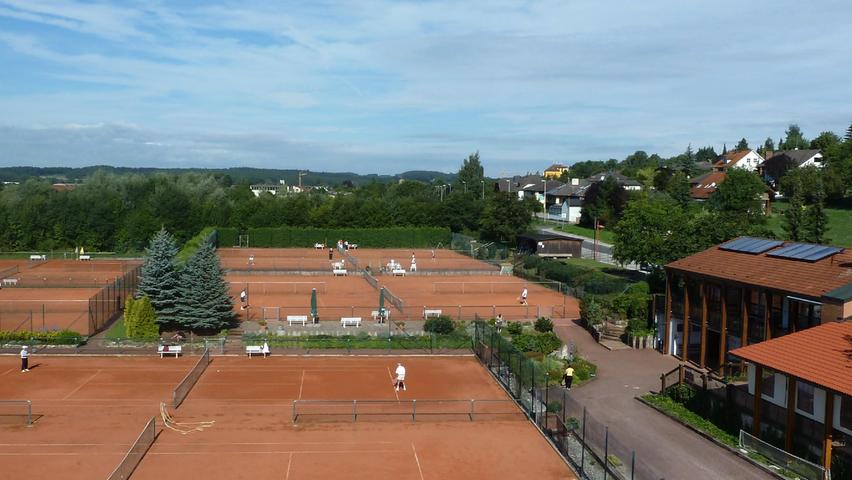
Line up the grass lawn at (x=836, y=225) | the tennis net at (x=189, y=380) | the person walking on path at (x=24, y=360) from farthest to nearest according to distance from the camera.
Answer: the grass lawn at (x=836, y=225), the person walking on path at (x=24, y=360), the tennis net at (x=189, y=380)

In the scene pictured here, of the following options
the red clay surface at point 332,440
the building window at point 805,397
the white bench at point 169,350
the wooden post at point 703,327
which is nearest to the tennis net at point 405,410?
the red clay surface at point 332,440

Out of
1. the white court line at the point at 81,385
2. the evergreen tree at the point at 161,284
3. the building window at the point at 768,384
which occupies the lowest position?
the white court line at the point at 81,385

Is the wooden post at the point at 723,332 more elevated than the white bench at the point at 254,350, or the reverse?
the wooden post at the point at 723,332

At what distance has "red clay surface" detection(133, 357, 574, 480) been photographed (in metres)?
19.5

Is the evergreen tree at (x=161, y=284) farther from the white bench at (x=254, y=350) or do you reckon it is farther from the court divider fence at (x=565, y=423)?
the court divider fence at (x=565, y=423)

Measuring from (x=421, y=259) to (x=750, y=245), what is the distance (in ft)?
138

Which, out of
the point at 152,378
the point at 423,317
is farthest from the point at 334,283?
the point at 152,378

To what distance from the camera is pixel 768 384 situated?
2275 cm

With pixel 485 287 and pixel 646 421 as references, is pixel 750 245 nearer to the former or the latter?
pixel 646 421

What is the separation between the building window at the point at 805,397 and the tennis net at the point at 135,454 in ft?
57.6

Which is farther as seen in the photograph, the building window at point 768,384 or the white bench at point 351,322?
the white bench at point 351,322

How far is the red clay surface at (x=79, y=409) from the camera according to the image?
1941 centimetres

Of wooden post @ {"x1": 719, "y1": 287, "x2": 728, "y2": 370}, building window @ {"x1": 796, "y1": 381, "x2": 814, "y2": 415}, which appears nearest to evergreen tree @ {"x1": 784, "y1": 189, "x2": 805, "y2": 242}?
wooden post @ {"x1": 719, "y1": 287, "x2": 728, "y2": 370}

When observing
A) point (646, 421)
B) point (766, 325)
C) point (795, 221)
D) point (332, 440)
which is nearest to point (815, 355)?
point (766, 325)
